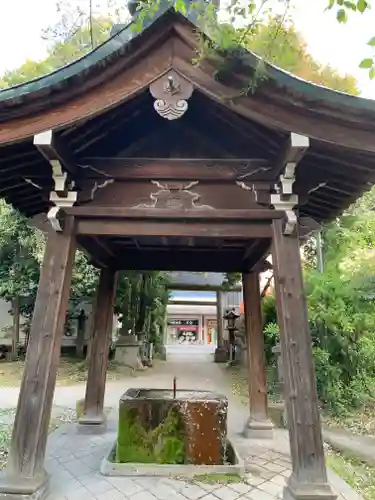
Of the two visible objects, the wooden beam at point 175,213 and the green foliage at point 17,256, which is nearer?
the wooden beam at point 175,213

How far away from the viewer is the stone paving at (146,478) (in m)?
3.04

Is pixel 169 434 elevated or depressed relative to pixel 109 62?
depressed

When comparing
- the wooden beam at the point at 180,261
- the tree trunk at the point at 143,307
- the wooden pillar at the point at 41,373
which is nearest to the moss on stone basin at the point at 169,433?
the wooden pillar at the point at 41,373

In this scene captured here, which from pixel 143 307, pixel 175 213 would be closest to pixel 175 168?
pixel 175 213

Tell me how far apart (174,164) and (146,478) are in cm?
272

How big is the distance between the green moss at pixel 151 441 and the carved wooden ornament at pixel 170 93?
2.59m

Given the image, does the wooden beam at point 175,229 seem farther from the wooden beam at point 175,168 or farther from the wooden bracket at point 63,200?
the wooden beam at point 175,168

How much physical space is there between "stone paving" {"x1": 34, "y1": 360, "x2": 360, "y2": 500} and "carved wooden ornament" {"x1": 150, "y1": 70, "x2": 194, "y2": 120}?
2.97 metres

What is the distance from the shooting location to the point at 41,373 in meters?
2.79

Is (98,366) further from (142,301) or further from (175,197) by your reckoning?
(142,301)

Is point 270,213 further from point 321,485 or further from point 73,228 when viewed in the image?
point 321,485

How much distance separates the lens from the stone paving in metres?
3.04

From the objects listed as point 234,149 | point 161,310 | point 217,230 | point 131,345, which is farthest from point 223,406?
point 161,310

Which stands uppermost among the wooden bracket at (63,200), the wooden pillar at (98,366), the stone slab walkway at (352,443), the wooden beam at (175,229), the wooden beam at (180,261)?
the wooden beam at (180,261)
